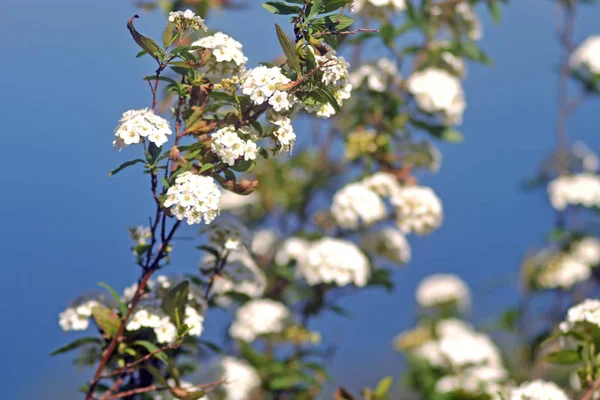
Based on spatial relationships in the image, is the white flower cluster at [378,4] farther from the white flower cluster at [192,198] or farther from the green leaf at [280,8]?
the white flower cluster at [192,198]

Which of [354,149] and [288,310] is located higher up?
[354,149]

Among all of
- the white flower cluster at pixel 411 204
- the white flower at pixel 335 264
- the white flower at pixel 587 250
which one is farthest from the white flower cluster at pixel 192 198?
the white flower at pixel 587 250

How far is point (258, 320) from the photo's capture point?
2879 millimetres

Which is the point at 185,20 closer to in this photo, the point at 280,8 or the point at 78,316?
the point at 280,8

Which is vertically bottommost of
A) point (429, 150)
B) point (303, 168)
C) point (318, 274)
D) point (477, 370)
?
point (477, 370)

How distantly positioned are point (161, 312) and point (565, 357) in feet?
3.68

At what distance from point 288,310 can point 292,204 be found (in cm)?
73

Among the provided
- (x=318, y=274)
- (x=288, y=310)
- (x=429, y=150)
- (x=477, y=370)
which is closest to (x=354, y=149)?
(x=429, y=150)

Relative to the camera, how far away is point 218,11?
10.2 feet

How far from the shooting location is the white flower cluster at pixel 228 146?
140 cm

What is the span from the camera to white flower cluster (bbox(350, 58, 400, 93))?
9.48ft

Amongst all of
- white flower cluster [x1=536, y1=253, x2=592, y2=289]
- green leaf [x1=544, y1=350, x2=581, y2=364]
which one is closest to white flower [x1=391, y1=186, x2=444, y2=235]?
green leaf [x1=544, y1=350, x2=581, y2=364]

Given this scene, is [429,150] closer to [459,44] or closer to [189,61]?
[459,44]

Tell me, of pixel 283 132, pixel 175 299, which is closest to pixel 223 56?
pixel 283 132
